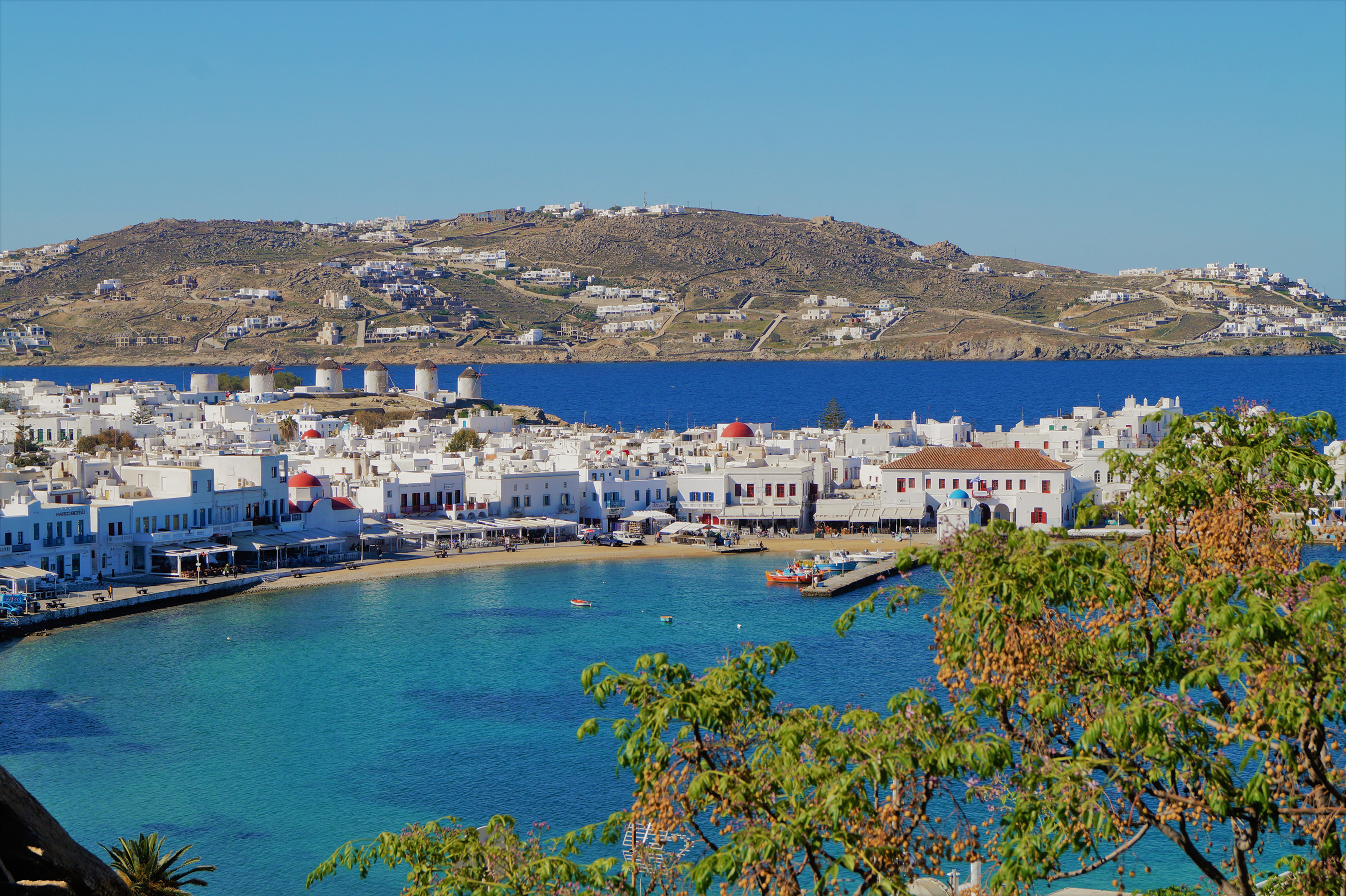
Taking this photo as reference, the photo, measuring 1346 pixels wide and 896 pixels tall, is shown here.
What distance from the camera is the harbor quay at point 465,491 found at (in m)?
43.8

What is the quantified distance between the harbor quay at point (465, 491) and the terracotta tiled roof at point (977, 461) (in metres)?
0.09

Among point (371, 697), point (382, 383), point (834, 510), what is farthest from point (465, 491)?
point (382, 383)

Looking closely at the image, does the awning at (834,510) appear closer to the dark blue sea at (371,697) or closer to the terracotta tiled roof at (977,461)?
the terracotta tiled roof at (977,461)

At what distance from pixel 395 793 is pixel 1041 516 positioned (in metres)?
34.7

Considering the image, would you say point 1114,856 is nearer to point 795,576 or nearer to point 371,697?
point 371,697

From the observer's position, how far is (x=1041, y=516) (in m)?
53.4

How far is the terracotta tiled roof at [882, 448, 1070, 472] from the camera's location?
54375 mm

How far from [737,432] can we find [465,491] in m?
16.0

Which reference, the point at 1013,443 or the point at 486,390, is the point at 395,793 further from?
the point at 486,390

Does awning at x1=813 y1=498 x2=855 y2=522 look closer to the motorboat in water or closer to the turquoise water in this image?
the motorboat in water

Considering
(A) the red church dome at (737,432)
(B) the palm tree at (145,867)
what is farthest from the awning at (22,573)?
(A) the red church dome at (737,432)

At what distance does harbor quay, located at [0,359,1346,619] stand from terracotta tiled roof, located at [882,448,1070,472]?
9 centimetres

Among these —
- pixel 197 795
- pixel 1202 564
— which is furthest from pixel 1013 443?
pixel 1202 564

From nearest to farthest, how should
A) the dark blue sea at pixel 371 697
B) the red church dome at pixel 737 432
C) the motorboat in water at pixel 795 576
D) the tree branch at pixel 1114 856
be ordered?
the tree branch at pixel 1114 856 < the dark blue sea at pixel 371 697 < the motorboat in water at pixel 795 576 < the red church dome at pixel 737 432
